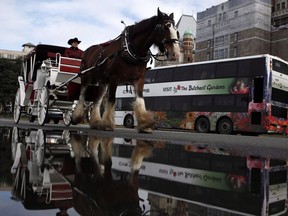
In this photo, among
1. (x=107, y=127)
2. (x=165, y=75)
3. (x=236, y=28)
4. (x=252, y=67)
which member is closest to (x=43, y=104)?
(x=107, y=127)

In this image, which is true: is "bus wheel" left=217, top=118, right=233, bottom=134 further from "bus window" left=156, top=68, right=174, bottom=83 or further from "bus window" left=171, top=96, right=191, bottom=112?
"bus window" left=156, top=68, right=174, bottom=83

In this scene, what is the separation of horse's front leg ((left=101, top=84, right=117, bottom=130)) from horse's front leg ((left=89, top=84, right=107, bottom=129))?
42 cm

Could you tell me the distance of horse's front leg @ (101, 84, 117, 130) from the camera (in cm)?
800

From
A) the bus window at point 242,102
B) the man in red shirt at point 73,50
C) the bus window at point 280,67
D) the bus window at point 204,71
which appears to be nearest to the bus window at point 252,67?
the bus window at point 280,67

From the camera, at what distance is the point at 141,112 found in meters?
7.55

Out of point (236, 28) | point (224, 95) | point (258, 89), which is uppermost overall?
point (236, 28)

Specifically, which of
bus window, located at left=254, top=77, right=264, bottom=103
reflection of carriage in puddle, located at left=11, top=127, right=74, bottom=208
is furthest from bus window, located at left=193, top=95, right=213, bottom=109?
reflection of carriage in puddle, located at left=11, top=127, right=74, bottom=208

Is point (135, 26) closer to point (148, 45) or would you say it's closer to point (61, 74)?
point (148, 45)

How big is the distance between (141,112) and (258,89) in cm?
1187

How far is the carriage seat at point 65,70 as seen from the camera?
1009cm

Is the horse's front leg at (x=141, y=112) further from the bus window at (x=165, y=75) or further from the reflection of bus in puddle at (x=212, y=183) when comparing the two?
the bus window at (x=165, y=75)

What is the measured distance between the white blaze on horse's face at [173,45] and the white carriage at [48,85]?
3.16 m

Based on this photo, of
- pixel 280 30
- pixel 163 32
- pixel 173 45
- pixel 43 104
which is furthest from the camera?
pixel 280 30

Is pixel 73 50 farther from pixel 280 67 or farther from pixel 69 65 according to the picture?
pixel 280 67
